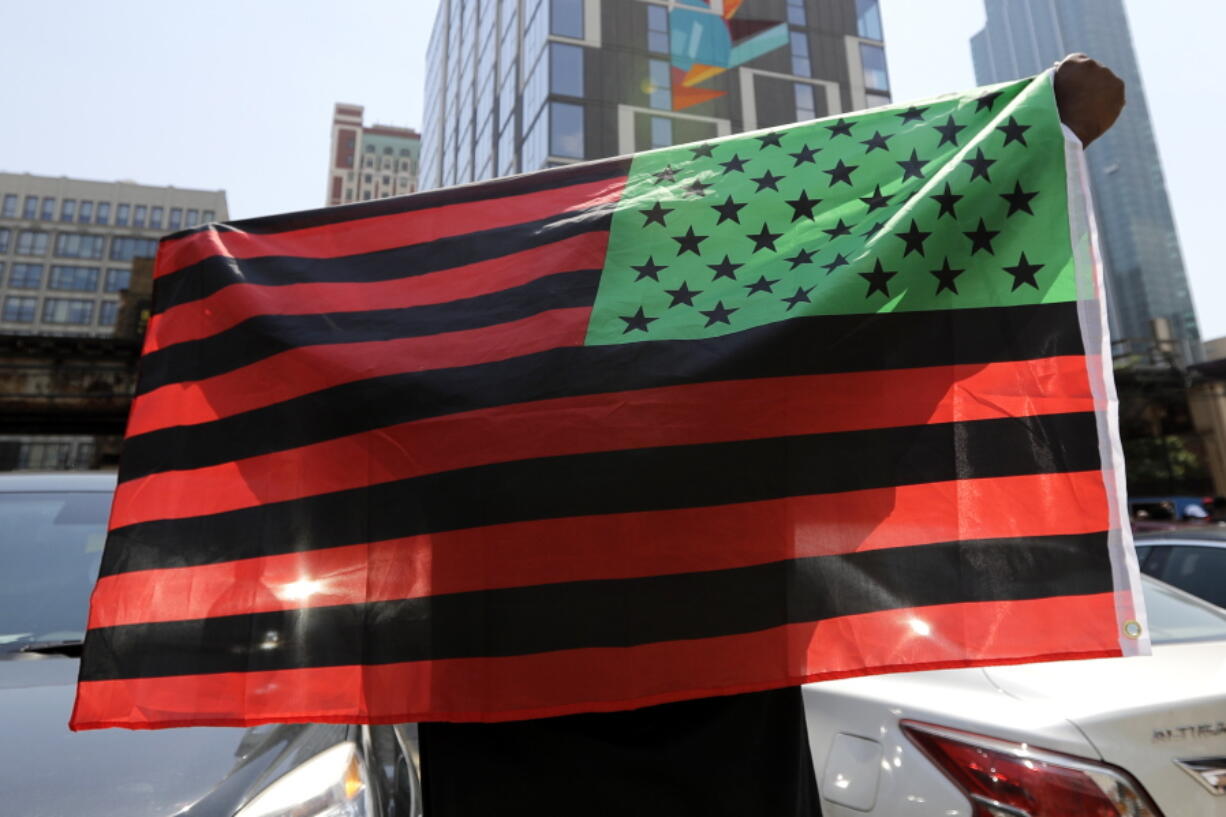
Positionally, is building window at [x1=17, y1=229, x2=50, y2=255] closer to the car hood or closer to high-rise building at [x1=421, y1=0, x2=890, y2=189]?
high-rise building at [x1=421, y1=0, x2=890, y2=189]

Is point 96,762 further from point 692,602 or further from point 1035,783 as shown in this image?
point 1035,783

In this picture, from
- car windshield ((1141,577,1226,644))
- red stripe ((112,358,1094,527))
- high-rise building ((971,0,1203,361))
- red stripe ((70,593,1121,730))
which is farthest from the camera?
high-rise building ((971,0,1203,361))

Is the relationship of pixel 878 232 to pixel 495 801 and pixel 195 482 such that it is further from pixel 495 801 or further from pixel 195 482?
pixel 195 482

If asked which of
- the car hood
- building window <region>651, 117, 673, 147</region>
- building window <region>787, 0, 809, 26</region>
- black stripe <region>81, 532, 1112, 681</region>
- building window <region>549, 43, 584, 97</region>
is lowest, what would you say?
the car hood

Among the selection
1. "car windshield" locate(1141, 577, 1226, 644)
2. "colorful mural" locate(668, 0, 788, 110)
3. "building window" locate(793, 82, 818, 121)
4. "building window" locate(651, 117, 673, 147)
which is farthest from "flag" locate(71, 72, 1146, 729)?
"building window" locate(793, 82, 818, 121)

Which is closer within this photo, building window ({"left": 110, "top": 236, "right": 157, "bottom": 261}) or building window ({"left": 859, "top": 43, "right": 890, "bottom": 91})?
building window ({"left": 859, "top": 43, "right": 890, "bottom": 91})

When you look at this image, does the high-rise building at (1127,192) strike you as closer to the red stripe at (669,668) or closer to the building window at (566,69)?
the building window at (566,69)

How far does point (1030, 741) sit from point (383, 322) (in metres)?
2.03

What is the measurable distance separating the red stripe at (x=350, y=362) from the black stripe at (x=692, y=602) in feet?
1.90

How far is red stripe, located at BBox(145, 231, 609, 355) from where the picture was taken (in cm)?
211

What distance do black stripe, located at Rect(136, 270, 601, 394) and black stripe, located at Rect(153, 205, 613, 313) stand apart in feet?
0.45

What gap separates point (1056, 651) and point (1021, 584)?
0.51 feet

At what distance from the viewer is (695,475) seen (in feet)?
6.03

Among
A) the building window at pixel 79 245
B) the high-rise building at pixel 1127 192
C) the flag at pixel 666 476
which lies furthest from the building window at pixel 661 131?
the building window at pixel 79 245
